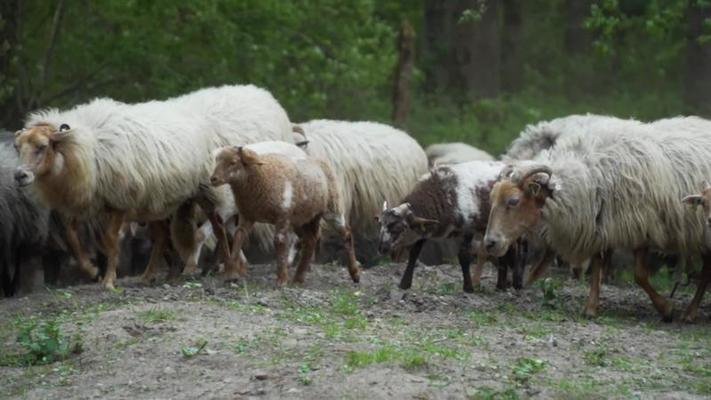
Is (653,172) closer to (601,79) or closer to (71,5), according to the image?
(71,5)

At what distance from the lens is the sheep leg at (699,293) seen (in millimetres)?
13180

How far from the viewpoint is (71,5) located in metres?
21.0

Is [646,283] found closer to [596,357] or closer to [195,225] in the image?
[596,357]

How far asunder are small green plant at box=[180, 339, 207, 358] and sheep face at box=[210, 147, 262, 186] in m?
2.96

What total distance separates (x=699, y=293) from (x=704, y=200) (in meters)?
1.18

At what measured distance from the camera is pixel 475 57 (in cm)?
2881

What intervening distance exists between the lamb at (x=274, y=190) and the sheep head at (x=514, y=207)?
1733mm

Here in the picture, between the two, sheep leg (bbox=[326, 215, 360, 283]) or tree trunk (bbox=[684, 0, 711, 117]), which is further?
tree trunk (bbox=[684, 0, 711, 117])

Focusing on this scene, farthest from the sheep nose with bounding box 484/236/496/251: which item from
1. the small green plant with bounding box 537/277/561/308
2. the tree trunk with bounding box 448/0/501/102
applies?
the tree trunk with bounding box 448/0/501/102

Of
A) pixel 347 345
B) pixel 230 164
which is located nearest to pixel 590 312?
pixel 347 345

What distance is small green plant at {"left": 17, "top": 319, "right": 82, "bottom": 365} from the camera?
10.7 meters

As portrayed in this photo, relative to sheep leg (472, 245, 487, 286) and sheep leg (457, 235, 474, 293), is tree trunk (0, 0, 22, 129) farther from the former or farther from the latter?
sheep leg (457, 235, 474, 293)

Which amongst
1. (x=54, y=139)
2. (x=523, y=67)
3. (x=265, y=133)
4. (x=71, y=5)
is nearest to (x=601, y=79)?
(x=523, y=67)

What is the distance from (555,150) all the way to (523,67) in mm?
21105
